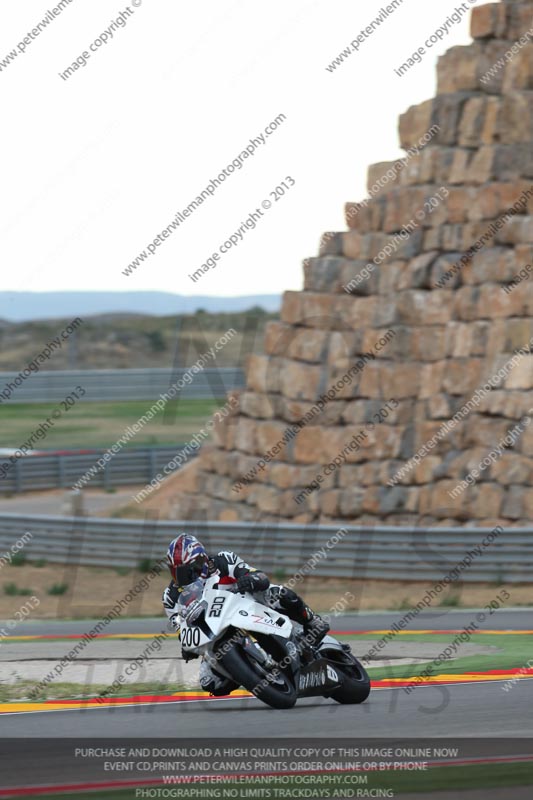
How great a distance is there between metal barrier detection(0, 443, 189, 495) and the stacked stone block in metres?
9.05

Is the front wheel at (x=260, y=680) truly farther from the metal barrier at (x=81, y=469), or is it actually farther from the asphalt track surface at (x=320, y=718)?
the metal barrier at (x=81, y=469)

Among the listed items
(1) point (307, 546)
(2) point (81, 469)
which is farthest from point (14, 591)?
(2) point (81, 469)

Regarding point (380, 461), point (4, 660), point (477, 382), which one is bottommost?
point (4, 660)

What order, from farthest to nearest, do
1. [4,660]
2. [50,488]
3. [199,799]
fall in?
[50,488] < [4,660] < [199,799]

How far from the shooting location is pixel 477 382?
20047 mm

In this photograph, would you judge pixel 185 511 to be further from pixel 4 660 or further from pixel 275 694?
pixel 275 694

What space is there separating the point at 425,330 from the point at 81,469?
12.6 metres

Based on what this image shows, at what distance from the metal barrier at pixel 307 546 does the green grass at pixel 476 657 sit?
4.72m

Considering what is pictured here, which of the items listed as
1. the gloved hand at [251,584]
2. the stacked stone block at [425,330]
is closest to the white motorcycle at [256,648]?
the gloved hand at [251,584]

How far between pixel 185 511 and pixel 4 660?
38.3ft

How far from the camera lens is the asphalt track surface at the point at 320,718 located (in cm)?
811

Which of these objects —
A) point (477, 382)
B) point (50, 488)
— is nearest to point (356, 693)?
point (477, 382)

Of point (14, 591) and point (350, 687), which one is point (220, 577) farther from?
point (14, 591)

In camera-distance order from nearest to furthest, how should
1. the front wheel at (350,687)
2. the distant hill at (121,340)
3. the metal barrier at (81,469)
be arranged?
the front wheel at (350,687) < the metal barrier at (81,469) < the distant hill at (121,340)
